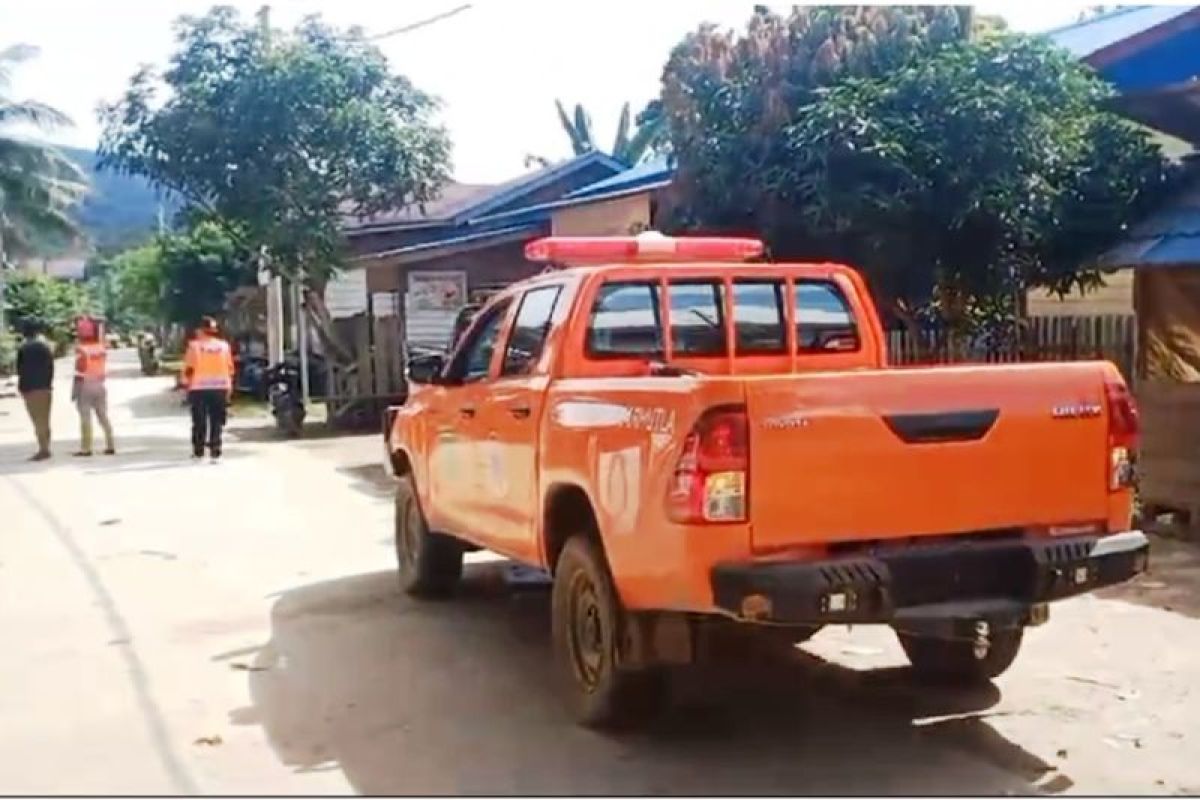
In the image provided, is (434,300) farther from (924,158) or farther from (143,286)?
(143,286)

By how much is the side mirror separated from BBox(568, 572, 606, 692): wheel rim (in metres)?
2.44

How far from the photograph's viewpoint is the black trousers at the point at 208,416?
1714 centimetres

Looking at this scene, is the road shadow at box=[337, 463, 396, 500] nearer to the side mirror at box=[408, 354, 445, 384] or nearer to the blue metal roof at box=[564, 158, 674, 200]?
the side mirror at box=[408, 354, 445, 384]

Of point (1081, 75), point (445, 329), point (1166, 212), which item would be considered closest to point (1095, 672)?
point (1166, 212)

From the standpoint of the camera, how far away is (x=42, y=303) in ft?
167

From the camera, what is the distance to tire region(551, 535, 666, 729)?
5703 mm

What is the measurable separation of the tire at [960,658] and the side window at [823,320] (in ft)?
5.20

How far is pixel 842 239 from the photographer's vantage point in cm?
1268

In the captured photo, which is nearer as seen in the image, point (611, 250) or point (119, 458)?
point (611, 250)

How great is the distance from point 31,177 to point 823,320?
1557 inches

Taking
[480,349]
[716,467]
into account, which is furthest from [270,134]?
[716,467]

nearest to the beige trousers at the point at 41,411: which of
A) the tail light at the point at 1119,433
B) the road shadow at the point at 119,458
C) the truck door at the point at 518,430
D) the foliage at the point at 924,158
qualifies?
the road shadow at the point at 119,458

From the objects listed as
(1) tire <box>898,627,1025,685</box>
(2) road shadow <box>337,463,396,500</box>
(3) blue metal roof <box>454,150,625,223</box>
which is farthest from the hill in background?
(1) tire <box>898,627,1025,685</box>

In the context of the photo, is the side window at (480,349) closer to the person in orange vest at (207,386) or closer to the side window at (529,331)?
the side window at (529,331)
